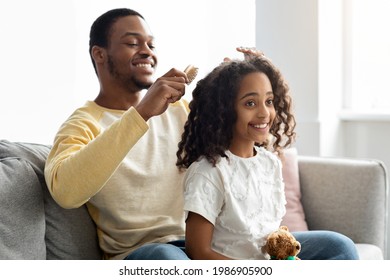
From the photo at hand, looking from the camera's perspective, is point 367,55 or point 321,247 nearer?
point 321,247

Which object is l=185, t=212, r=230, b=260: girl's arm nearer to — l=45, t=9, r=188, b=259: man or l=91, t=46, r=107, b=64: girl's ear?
l=45, t=9, r=188, b=259: man

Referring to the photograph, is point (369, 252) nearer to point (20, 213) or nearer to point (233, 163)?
point (233, 163)

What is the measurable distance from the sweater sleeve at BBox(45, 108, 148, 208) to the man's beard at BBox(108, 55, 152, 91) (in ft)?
0.99

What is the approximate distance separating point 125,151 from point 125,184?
215mm

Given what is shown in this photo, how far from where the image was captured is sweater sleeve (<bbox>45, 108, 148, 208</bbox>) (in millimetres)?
1603

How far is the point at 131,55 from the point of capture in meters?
1.93

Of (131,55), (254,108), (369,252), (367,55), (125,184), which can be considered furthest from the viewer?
(367,55)

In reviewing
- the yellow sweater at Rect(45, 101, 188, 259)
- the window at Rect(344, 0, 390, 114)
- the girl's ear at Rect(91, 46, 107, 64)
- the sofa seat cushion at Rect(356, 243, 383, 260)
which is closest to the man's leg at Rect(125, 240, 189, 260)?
the yellow sweater at Rect(45, 101, 188, 259)

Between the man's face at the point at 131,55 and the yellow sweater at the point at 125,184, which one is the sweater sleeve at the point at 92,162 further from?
the man's face at the point at 131,55

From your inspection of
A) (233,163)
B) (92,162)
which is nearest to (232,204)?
(233,163)

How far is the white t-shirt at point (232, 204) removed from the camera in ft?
5.25

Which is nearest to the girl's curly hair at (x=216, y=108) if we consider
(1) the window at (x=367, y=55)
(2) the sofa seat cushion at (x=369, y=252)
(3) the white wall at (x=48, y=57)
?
(2) the sofa seat cushion at (x=369, y=252)

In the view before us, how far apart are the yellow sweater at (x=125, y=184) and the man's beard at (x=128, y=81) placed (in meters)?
0.08

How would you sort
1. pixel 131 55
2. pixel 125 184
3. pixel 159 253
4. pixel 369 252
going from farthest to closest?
pixel 369 252 < pixel 131 55 < pixel 125 184 < pixel 159 253
